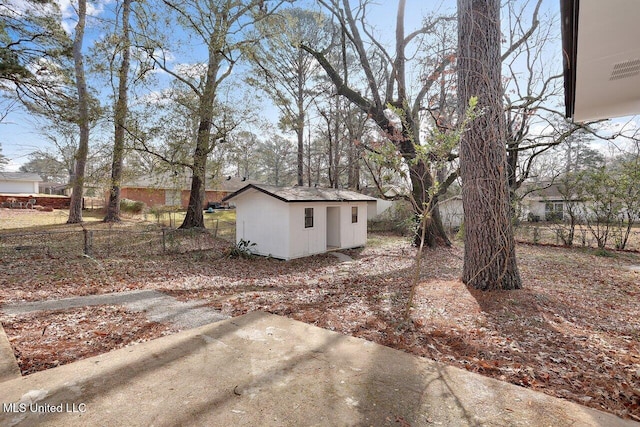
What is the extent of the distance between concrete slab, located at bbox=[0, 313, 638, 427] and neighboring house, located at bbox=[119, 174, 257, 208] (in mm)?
11880

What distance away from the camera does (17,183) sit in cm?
3194

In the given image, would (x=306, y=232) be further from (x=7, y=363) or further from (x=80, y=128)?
(x=80, y=128)

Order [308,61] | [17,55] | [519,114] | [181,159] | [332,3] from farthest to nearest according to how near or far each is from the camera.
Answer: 1. [308,61]
2. [181,159]
3. [332,3]
4. [519,114]
5. [17,55]

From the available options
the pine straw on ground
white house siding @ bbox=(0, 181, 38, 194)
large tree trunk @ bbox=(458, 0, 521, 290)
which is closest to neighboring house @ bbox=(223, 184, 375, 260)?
the pine straw on ground

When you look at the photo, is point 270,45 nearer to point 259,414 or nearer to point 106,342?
point 106,342

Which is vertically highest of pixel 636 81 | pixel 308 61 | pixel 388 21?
pixel 308 61

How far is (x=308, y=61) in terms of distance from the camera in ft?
56.8

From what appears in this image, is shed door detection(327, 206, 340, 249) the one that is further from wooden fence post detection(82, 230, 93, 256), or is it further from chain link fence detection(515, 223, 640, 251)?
chain link fence detection(515, 223, 640, 251)

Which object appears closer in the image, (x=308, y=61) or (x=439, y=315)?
(x=439, y=315)

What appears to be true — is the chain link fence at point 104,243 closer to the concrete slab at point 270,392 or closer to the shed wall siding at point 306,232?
the shed wall siding at point 306,232

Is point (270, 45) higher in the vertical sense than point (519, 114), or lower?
higher

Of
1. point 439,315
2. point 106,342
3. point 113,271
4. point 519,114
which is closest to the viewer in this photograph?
point 106,342

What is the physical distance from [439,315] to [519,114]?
294 inches

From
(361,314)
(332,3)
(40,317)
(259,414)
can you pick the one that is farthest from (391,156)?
(332,3)
